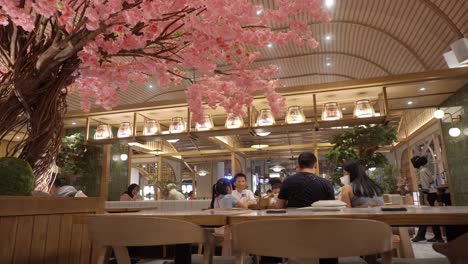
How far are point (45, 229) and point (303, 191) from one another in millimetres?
1938

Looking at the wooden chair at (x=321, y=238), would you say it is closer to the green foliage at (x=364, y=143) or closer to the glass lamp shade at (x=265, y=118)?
the glass lamp shade at (x=265, y=118)

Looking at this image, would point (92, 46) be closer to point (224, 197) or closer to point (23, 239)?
point (23, 239)

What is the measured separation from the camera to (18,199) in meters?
1.46

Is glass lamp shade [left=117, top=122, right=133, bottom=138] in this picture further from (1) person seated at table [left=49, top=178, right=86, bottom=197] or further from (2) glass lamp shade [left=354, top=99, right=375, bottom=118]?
(2) glass lamp shade [left=354, top=99, right=375, bottom=118]

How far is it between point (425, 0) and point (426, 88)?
137 centimetres

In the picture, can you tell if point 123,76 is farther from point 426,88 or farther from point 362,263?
point 426,88

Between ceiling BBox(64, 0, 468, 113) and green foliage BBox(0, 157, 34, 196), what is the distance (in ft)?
12.7

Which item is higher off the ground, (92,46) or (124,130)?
(124,130)

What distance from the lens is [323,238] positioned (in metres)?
1.00

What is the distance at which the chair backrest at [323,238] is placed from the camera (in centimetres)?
100

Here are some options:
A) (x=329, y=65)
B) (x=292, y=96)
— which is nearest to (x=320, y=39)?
(x=329, y=65)

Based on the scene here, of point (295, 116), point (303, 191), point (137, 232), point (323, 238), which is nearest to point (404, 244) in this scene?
point (303, 191)

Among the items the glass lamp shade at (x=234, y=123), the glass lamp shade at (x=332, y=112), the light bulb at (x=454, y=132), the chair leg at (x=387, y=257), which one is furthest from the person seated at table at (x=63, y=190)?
the light bulb at (x=454, y=132)

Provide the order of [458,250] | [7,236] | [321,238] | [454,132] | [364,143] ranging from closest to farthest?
[321,238]
[458,250]
[7,236]
[364,143]
[454,132]
